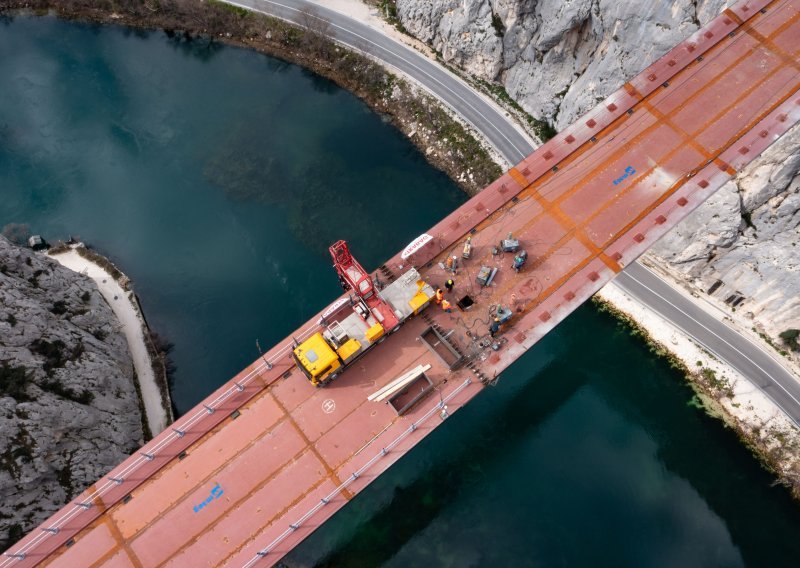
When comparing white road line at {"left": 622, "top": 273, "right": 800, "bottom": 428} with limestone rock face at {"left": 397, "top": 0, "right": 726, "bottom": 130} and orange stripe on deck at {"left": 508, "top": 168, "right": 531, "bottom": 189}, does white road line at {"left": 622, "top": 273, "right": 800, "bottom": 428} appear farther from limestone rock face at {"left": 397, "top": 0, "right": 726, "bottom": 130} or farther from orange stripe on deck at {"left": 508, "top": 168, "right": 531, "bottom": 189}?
limestone rock face at {"left": 397, "top": 0, "right": 726, "bottom": 130}

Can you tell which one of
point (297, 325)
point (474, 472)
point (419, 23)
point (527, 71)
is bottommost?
point (474, 472)

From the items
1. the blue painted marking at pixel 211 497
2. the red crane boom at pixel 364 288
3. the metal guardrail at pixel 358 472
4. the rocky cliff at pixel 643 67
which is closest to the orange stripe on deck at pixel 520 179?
the red crane boom at pixel 364 288

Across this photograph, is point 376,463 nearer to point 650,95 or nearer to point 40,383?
point 40,383

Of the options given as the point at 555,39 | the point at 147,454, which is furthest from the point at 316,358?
the point at 555,39

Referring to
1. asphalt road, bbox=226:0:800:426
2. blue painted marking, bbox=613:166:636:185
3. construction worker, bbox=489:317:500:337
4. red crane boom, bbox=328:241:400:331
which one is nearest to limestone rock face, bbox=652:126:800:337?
asphalt road, bbox=226:0:800:426

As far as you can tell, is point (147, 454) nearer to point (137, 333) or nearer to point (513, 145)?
point (137, 333)

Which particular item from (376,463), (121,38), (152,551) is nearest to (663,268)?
(376,463)
